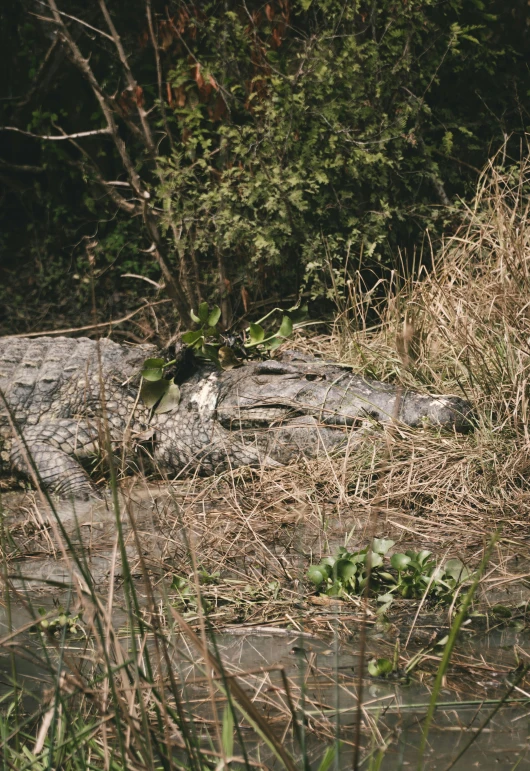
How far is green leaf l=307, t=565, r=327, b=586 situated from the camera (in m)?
2.62

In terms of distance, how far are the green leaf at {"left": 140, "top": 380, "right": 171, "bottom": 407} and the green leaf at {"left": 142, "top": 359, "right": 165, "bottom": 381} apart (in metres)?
0.04

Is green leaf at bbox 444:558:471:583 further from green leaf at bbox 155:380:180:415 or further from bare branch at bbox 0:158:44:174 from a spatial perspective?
bare branch at bbox 0:158:44:174

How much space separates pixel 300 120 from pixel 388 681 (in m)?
4.69

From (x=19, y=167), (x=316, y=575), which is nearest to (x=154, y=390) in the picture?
(x=316, y=575)

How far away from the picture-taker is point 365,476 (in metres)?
3.65

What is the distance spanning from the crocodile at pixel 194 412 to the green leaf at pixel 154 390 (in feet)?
0.26

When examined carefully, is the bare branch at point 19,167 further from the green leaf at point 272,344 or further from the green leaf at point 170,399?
the green leaf at point 170,399

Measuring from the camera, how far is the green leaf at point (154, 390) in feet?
15.1

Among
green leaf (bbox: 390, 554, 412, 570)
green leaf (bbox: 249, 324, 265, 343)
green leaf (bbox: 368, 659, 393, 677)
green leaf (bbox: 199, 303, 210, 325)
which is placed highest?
green leaf (bbox: 368, 659, 393, 677)

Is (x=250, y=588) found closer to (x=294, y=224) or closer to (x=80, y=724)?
(x=80, y=724)

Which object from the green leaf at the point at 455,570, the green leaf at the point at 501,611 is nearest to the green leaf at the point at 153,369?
the green leaf at the point at 455,570

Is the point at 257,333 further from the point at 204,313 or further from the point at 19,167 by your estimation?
the point at 19,167

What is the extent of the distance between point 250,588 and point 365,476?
117 centimetres

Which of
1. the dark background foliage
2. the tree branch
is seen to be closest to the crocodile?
the tree branch
